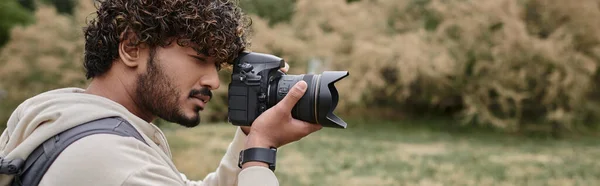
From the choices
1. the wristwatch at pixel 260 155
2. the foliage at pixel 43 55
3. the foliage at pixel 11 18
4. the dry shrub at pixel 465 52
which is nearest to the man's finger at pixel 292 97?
the wristwatch at pixel 260 155

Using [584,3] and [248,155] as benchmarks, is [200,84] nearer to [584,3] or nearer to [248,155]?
[248,155]

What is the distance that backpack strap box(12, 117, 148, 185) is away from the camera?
110 centimetres

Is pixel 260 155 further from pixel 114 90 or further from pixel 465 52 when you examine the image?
pixel 465 52

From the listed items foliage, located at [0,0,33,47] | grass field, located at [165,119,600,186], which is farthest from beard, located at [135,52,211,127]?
foliage, located at [0,0,33,47]

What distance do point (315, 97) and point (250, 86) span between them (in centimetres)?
21

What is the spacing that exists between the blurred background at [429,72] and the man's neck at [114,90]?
8.45 metres

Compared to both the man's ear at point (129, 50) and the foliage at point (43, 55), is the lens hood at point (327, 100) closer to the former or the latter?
the man's ear at point (129, 50)

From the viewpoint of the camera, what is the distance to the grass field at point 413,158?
326 inches

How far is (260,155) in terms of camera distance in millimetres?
1305

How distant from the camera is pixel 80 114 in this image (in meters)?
1.14

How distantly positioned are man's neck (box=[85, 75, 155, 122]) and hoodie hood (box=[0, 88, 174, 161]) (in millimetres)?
36

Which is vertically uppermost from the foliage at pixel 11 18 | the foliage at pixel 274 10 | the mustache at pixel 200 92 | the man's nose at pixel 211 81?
the man's nose at pixel 211 81

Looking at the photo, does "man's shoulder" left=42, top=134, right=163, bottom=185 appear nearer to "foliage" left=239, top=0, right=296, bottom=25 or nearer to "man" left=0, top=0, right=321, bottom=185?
"man" left=0, top=0, right=321, bottom=185

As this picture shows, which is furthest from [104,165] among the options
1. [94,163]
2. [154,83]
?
[154,83]
